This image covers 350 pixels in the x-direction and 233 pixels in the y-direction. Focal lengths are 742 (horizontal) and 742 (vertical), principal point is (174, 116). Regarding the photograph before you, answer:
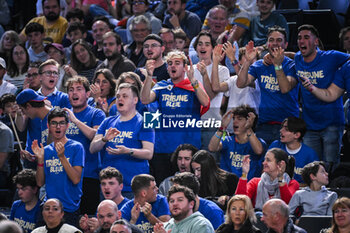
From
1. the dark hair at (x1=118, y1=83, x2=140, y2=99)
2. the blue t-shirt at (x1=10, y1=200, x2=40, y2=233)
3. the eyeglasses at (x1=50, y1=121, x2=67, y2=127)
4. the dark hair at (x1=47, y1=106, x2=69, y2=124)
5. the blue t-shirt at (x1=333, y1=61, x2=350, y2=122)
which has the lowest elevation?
the blue t-shirt at (x1=10, y1=200, x2=40, y2=233)

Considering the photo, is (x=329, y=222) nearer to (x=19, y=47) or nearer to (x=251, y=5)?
(x=251, y=5)

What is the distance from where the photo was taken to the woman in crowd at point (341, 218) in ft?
20.0

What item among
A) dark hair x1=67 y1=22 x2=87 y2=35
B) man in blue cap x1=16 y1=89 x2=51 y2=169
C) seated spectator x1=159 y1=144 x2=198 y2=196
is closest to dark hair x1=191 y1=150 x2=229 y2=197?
seated spectator x1=159 y1=144 x2=198 y2=196

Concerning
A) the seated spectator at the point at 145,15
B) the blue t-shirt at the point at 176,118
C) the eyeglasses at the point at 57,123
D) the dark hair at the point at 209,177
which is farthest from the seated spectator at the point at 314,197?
the seated spectator at the point at 145,15

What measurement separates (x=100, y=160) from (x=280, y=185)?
2016 mm

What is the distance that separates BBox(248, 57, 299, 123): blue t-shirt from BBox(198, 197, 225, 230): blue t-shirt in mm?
1604

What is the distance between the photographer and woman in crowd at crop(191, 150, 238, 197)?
7.27 metres

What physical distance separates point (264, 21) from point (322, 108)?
6.69 ft

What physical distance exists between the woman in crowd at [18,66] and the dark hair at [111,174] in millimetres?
3584

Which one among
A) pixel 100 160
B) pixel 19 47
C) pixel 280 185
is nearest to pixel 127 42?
pixel 19 47

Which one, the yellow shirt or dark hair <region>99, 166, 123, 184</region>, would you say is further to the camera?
the yellow shirt

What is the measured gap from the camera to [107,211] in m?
6.67

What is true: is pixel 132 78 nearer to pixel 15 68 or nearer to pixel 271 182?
pixel 271 182

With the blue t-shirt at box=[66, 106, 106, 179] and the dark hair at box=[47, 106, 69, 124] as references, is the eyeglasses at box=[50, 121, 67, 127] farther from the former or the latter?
the blue t-shirt at box=[66, 106, 106, 179]
